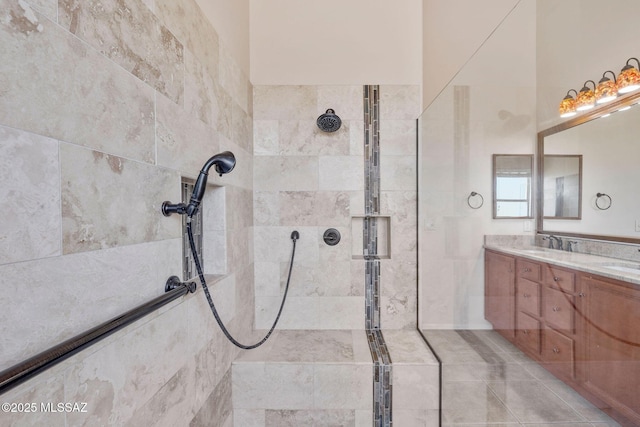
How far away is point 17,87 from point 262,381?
159cm

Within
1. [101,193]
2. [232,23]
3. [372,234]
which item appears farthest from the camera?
[372,234]

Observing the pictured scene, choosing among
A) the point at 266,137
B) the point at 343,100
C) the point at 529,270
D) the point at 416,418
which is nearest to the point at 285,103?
the point at 266,137

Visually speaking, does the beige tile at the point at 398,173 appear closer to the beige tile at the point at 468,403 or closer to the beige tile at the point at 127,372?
the beige tile at the point at 468,403

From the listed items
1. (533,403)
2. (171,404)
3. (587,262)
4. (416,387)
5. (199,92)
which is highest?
(199,92)

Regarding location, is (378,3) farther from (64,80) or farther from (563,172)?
(64,80)

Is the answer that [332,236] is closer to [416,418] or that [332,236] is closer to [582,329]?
[416,418]

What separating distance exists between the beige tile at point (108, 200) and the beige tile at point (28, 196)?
0.02 meters

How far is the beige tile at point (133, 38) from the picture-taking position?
0.59 metres

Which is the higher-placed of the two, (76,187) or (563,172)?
(563,172)

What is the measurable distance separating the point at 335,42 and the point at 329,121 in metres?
0.62

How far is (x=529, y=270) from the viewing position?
124cm

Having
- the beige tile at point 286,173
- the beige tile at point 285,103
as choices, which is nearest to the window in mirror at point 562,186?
the beige tile at point 286,173

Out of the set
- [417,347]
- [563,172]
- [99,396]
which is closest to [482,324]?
[417,347]

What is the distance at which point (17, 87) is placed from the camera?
1.51 ft
